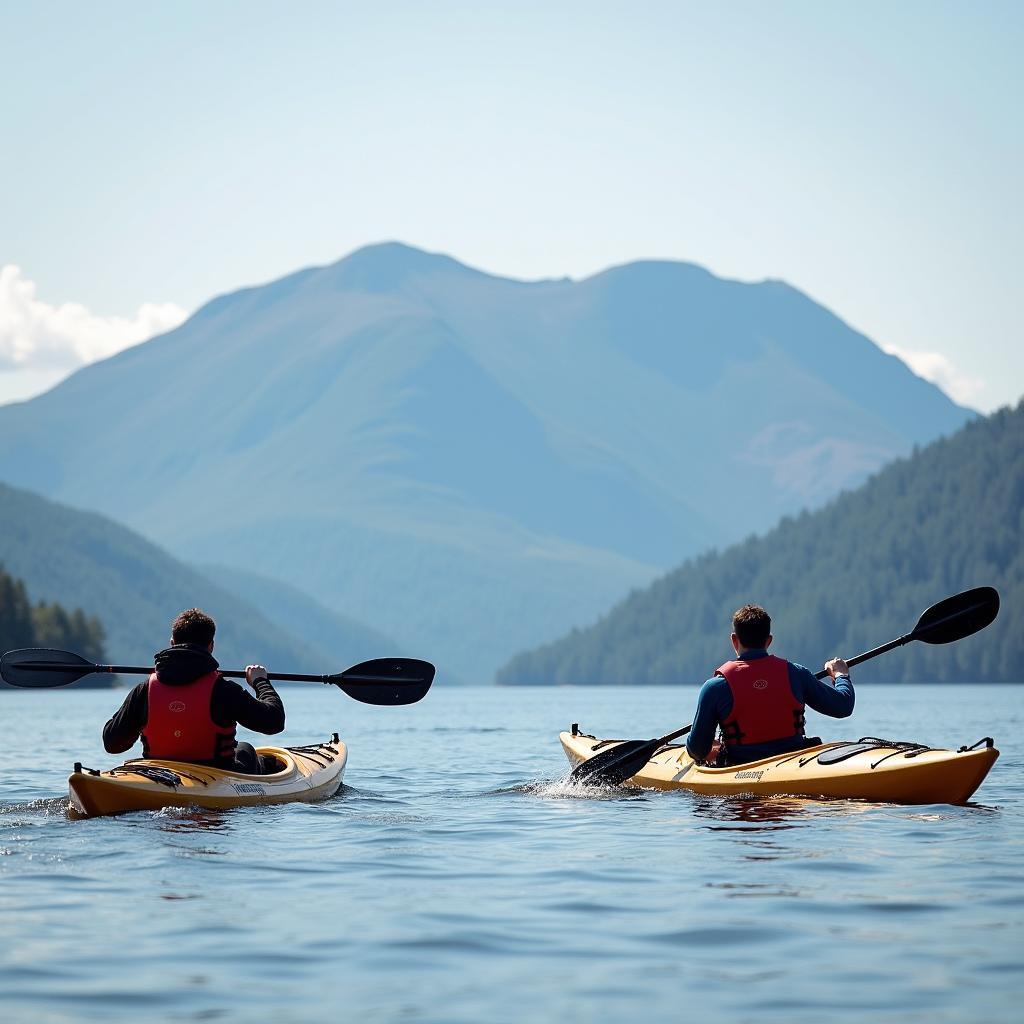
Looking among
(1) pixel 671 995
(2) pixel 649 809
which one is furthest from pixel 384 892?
(2) pixel 649 809

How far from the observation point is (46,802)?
53.2ft

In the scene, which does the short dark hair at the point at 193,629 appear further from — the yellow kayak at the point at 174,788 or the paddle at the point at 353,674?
the paddle at the point at 353,674

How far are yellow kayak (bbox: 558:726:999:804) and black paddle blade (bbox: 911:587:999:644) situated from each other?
2.44m

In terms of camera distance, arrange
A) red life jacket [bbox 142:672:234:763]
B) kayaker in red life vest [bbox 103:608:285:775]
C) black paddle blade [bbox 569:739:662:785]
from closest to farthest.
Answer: kayaker in red life vest [bbox 103:608:285:775] < red life jacket [bbox 142:672:234:763] < black paddle blade [bbox 569:739:662:785]

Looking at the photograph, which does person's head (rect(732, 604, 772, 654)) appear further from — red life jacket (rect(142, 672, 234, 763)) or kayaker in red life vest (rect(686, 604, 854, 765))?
red life jacket (rect(142, 672, 234, 763))

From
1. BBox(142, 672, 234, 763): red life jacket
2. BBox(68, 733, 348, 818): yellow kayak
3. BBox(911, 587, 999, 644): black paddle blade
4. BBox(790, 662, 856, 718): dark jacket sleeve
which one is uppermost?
BBox(911, 587, 999, 644): black paddle blade

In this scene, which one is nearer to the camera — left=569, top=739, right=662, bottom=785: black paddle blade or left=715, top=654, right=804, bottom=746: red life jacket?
left=715, top=654, right=804, bottom=746: red life jacket

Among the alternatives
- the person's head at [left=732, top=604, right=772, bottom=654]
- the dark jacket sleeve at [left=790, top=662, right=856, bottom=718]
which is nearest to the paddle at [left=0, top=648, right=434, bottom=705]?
the person's head at [left=732, top=604, right=772, bottom=654]

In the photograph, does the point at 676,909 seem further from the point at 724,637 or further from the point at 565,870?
the point at 724,637

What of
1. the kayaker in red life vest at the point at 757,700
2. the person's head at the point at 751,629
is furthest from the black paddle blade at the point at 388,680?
the person's head at the point at 751,629

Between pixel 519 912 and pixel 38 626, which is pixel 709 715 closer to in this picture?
pixel 519 912

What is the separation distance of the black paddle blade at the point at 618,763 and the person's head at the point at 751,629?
254cm

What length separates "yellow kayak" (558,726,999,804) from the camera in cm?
1440

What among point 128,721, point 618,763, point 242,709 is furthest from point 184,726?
point 618,763
